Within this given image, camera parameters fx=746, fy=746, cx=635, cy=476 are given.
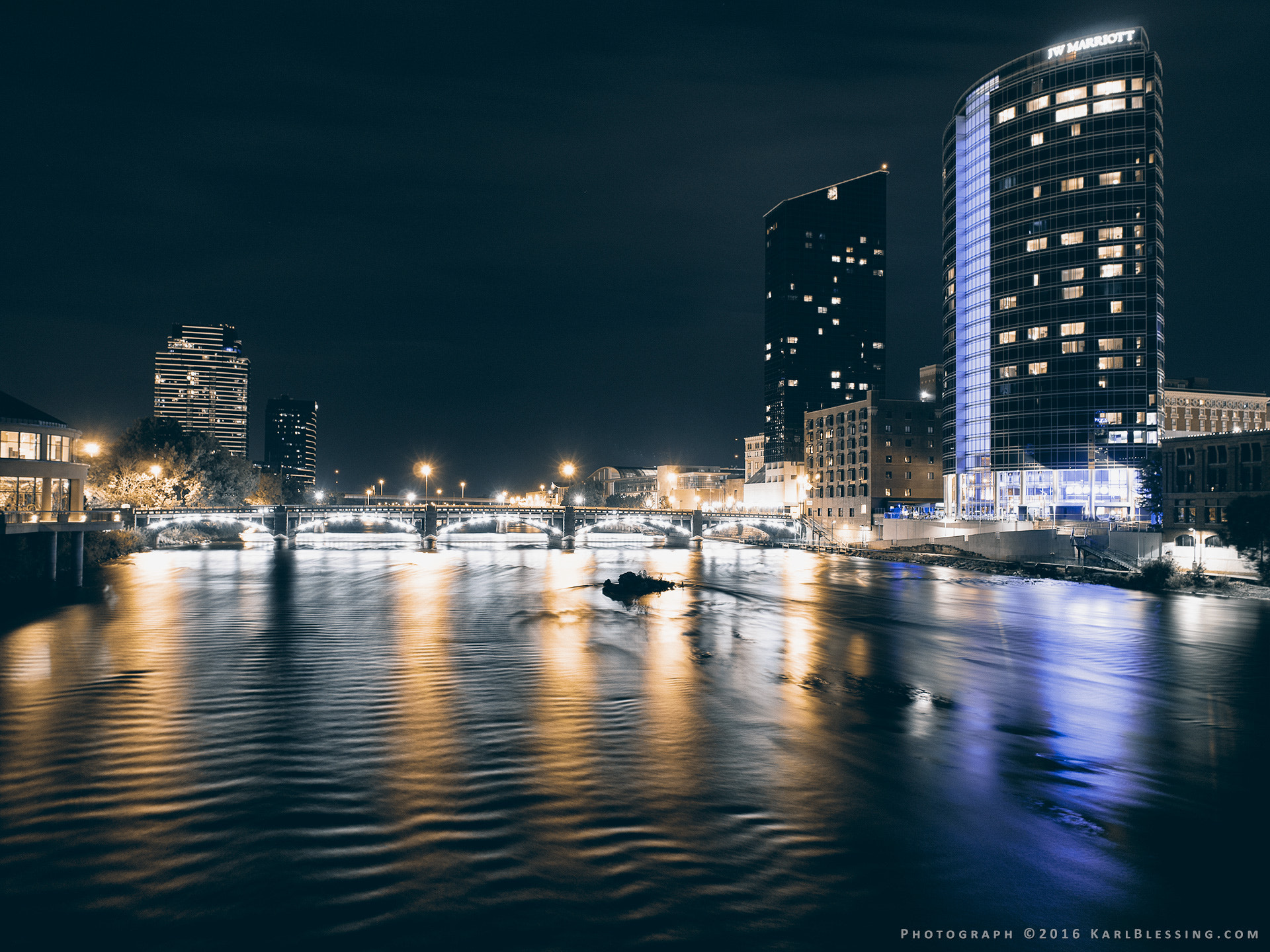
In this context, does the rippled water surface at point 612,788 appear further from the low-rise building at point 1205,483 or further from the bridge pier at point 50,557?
the low-rise building at point 1205,483

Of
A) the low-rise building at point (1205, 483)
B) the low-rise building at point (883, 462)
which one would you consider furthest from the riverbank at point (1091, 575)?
the low-rise building at point (883, 462)

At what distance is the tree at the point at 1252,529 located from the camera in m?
61.4

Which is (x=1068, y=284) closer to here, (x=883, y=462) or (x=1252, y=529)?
(x=883, y=462)

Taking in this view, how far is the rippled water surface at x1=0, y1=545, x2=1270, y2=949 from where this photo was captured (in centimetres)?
1177

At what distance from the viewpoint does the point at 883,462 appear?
155 metres

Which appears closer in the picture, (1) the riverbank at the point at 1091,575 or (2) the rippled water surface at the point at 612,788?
(2) the rippled water surface at the point at 612,788

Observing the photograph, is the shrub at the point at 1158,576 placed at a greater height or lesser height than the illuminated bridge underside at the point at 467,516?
lesser

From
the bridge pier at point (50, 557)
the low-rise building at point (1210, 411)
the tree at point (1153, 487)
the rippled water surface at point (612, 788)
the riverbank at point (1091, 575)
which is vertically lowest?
the riverbank at point (1091, 575)

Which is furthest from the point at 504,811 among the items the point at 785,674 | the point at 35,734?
the point at 785,674

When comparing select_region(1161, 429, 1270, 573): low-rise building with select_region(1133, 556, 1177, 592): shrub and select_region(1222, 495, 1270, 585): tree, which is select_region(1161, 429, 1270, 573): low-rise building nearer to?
select_region(1222, 495, 1270, 585): tree

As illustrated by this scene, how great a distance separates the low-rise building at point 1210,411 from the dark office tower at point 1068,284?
58773mm

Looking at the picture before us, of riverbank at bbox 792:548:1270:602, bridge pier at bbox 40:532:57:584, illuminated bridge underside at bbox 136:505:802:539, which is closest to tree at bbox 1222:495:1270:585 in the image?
riverbank at bbox 792:548:1270:602

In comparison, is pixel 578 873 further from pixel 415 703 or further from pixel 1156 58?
pixel 1156 58

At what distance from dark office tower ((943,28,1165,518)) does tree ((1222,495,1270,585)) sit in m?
54.2
